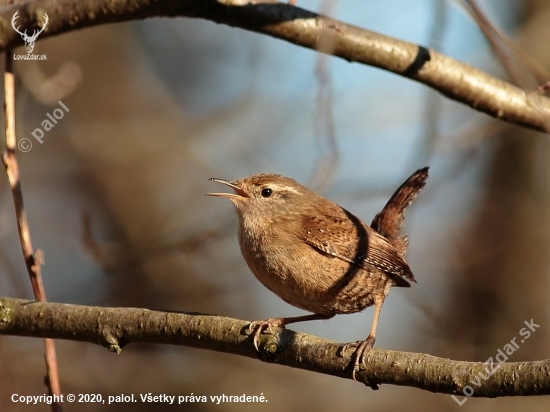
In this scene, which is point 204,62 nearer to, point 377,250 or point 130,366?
point 130,366

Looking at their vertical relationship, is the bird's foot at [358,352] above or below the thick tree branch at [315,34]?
below

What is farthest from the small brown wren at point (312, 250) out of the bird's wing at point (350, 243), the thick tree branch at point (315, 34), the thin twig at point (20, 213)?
the thin twig at point (20, 213)

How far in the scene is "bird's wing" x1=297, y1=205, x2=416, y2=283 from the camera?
3795 mm

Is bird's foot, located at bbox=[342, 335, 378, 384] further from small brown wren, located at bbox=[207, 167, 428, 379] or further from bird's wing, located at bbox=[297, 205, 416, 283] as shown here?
bird's wing, located at bbox=[297, 205, 416, 283]

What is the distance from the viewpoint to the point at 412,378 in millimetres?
2490

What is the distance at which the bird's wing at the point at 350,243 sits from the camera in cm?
379

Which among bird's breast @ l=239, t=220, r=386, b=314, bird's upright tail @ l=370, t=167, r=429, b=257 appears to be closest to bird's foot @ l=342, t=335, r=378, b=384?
bird's breast @ l=239, t=220, r=386, b=314

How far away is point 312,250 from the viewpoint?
376cm

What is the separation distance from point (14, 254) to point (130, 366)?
2269mm

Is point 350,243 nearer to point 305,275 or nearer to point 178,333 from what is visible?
point 305,275

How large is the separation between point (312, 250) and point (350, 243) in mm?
252

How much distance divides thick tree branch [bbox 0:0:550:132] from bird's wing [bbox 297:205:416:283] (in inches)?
39.2

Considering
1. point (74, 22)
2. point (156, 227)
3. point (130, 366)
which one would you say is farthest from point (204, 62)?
point (74, 22)

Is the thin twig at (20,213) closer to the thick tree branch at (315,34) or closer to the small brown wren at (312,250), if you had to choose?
the thick tree branch at (315,34)
